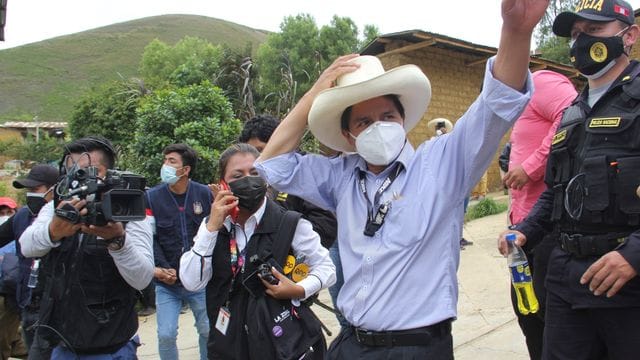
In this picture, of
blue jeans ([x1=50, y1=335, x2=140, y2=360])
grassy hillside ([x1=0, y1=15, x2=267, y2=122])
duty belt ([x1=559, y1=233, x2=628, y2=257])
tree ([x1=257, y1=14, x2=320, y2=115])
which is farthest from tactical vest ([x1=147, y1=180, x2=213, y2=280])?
grassy hillside ([x1=0, y1=15, x2=267, y2=122])

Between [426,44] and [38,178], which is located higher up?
[426,44]

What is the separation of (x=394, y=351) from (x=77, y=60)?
89.8 meters

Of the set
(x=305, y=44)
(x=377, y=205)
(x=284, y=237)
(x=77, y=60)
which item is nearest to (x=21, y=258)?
(x=284, y=237)

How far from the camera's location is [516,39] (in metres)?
1.46

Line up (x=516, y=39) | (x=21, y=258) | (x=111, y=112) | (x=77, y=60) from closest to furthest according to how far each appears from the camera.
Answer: (x=516, y=39)
(x=21, y=258)
(x=111, y=112)
(x=77, y=60)

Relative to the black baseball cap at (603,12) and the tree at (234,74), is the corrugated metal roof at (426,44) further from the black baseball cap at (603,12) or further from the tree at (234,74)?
the black baseball cap at (603,12)

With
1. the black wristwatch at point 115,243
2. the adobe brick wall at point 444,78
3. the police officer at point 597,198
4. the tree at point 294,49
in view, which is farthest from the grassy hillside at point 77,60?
the police officer at point 597,198

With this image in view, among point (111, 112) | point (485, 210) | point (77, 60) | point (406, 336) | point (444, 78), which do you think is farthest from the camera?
point (77, 60)

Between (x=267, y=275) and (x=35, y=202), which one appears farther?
(x=35, y=202)

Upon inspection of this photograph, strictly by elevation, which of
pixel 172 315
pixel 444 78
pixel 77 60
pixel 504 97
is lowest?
pixel 77 60

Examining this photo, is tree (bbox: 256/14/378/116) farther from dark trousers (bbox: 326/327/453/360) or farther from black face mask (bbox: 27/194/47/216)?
dark trousers (bbox: 326/327/453/360)

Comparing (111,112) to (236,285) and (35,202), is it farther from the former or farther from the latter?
(236,285)

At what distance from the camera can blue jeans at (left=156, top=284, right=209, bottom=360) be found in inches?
166

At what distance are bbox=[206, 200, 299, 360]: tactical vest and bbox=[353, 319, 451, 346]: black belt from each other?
83 centimetres
